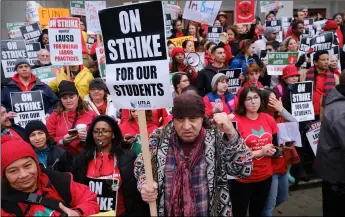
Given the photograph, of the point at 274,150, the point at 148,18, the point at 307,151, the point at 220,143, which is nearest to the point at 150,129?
the point at 274,150

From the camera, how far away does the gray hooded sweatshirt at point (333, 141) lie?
3.33m

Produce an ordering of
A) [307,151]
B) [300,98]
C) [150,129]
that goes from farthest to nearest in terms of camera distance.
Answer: [307,151]
[300,98]
[150,129]

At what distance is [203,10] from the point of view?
894 cm

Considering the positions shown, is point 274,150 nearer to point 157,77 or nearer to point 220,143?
point 220,143

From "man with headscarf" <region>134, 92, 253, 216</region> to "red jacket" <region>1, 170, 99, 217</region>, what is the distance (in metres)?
0.34

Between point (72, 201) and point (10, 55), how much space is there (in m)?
5.46

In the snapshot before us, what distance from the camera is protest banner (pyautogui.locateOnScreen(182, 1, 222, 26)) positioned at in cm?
888

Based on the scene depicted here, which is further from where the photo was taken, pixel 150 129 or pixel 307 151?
pixel 307 151

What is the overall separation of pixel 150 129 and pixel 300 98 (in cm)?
239

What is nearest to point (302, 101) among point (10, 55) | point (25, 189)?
point (25, 189)

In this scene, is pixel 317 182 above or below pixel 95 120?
below

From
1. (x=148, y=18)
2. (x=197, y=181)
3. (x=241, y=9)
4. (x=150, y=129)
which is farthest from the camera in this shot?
(x=241, y=9)

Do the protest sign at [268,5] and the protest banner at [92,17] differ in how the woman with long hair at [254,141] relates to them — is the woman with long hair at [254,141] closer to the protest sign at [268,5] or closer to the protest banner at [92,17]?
the protest banner at [92,17]

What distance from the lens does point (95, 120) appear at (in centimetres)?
344
